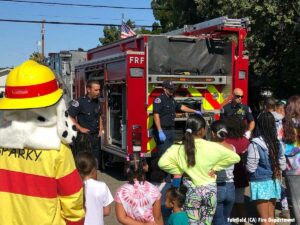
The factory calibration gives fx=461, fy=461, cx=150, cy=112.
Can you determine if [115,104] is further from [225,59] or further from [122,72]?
[225,59]

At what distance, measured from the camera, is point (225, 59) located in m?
8.61

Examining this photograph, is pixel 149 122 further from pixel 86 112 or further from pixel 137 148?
pixel 86 112

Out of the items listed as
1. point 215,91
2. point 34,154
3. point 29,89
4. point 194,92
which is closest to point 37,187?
point 34,154

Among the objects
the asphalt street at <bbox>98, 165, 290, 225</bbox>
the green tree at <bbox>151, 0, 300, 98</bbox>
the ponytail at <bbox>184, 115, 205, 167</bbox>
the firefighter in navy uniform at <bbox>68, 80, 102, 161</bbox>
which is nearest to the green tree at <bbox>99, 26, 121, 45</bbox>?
the green tree at <bbox>151, 0, 300, 98</bbox>

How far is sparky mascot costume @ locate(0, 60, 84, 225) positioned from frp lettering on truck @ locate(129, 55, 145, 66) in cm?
514

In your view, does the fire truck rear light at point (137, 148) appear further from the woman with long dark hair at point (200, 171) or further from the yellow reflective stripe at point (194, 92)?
the woman with long dark hair at point (200, 171)

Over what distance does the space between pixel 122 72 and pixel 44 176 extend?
18.3ft

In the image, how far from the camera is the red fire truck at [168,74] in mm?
7801

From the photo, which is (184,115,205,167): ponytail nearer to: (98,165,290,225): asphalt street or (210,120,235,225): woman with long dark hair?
(210,120,235,225): woman with long dark hair

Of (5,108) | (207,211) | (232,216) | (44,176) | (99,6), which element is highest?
(99,6)

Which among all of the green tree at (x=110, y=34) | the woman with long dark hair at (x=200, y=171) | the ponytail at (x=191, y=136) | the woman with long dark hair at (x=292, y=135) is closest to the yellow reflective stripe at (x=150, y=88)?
the woman with long dark hair at (x=292, y=135)

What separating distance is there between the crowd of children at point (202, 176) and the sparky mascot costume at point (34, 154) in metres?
0.97

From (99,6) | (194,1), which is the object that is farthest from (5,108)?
(99,6)

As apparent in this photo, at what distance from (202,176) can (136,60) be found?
4.00 m
